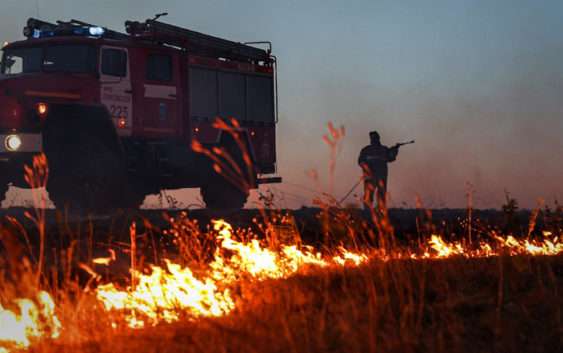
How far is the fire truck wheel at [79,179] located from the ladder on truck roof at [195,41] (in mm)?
3037

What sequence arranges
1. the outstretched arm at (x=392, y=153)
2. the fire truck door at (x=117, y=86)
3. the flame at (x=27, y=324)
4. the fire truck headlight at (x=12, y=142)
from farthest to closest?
the outstretched arm at (x=392, y=153), the fire truck door at (x=117, y=86), the fire truck headlight at (x=12, y=142), the flame at (x=27, y=324)

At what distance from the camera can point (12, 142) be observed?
15.6 meters

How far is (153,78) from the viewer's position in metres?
17.5

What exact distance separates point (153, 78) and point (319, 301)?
1085 cm

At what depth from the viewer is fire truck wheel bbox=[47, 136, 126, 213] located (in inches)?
617

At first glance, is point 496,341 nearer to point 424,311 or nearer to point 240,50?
point 424,311

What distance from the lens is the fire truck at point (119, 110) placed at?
15.7 metres

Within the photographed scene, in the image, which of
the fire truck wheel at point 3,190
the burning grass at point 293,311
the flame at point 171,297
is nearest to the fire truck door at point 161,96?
the fire truck wheel at point 3,190

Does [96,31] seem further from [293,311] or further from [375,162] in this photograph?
[293,311]

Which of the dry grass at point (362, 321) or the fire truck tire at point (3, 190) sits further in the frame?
the fire truck tire at point (3, 190)

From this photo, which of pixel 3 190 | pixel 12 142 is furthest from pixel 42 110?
pixel 3 190

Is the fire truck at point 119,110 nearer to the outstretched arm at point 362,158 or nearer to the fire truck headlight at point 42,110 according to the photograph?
the fire truck headlight at point 42,110

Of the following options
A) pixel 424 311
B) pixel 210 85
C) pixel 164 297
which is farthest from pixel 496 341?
pixel 210 85

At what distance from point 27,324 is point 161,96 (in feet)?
35.4
